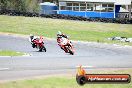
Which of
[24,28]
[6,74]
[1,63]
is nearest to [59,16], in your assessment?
[24,28]

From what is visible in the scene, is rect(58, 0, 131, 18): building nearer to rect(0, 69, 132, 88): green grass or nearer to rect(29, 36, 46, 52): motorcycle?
rect(29, 36, 46, 52): motorcycle

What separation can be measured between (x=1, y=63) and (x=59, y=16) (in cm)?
4085

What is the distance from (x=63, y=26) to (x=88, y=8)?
1962 centimetres

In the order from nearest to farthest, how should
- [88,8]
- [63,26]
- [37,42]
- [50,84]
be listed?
[50,84] < [37,42] < [63,26] < [88,8]

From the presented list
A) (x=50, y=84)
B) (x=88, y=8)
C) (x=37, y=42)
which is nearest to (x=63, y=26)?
(x=88, y=8)

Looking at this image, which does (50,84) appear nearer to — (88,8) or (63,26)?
(63,26)

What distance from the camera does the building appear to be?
7531cm

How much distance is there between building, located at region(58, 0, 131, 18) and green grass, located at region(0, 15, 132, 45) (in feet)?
48.3

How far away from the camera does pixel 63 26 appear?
5762cm

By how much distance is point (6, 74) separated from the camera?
1697 centimetres

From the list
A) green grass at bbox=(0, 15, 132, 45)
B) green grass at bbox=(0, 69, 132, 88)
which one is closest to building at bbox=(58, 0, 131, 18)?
green grass at bbox=(0, 15, 132, 45)

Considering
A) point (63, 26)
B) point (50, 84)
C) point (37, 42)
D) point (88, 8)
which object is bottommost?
point (63, 26)

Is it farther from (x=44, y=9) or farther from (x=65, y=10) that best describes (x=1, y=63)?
(x=44, y=9)

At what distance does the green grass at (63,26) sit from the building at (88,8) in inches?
579
